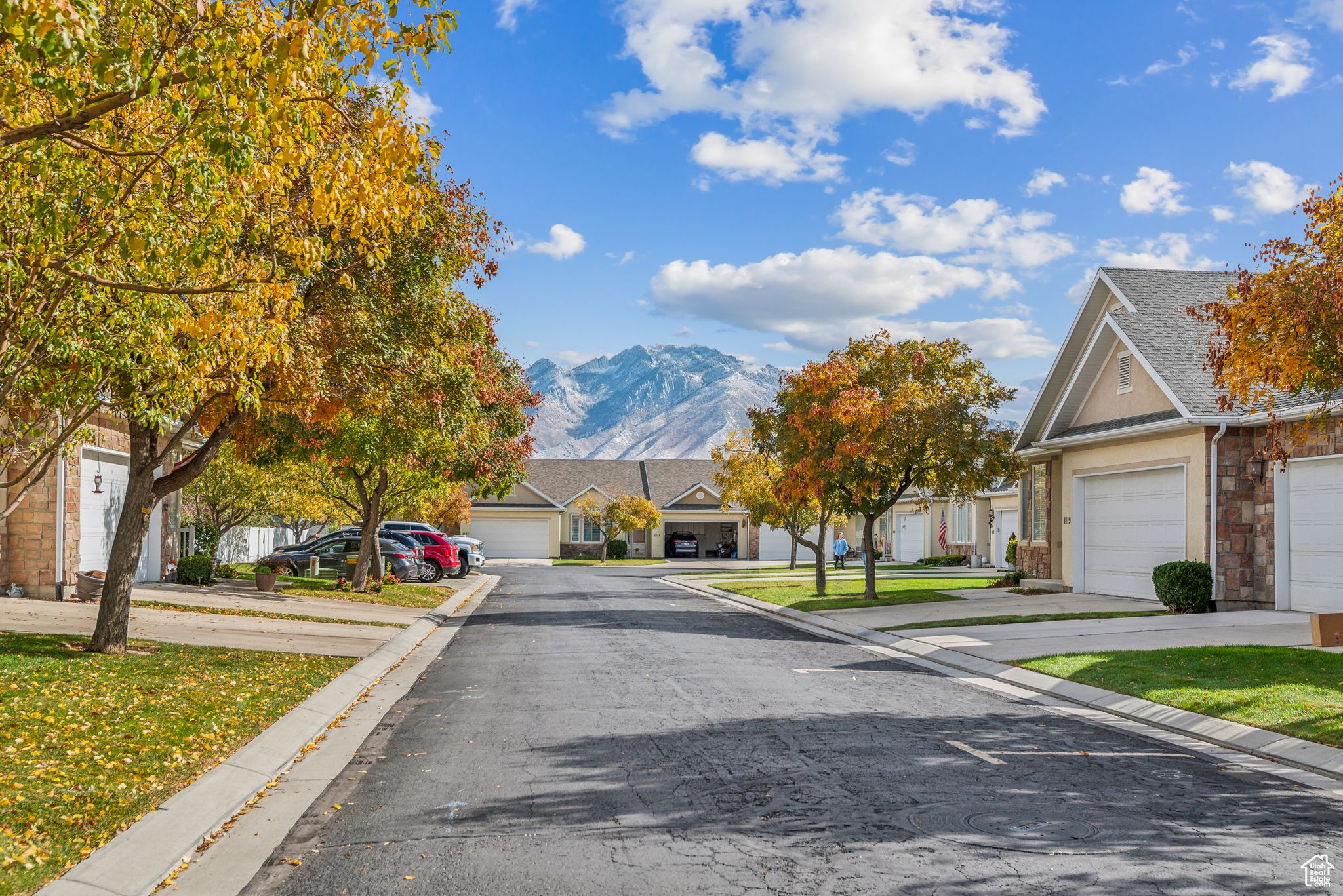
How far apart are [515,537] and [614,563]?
7.97 meters

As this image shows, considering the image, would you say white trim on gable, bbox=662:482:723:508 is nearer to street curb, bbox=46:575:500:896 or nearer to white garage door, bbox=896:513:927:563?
white garage door, bbox=896:513:927:563

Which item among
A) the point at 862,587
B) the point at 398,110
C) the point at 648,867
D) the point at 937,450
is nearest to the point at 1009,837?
the point at 648,867

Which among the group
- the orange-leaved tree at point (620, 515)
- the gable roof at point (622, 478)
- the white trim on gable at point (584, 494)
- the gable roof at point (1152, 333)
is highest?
the gable roof at point (1152, 333)

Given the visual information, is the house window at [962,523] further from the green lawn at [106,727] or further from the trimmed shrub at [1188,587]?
the green lawn at [106,727]

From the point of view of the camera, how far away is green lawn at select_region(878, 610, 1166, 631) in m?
19.0

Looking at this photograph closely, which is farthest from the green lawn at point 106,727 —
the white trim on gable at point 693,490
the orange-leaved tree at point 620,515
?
the white trim on gable at point 693,490

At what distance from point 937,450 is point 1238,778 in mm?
15696

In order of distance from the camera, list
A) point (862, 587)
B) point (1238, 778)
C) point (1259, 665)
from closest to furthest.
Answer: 1. point (1238, 778)
2. point (1259, 665)
3. point (862, 587)

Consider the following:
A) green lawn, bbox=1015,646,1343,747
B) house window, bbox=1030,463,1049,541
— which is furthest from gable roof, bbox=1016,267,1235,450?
green lawn, bbox=1015,646,1343,747

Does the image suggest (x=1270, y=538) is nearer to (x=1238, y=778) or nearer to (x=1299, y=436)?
(x=1299, y=436)

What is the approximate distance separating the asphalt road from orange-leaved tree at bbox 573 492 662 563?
145 feet

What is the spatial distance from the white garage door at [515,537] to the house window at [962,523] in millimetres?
24085

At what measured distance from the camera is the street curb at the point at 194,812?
529 centimetres

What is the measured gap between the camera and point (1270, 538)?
19672mm
